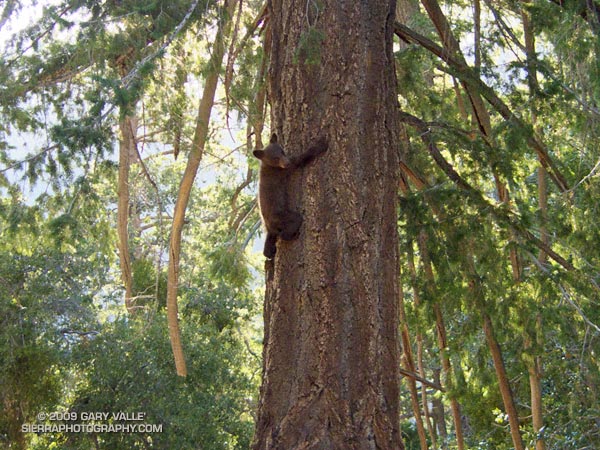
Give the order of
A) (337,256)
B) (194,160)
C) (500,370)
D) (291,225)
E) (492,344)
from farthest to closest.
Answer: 1. (500,370)
2. (492,344)
3. (194,160)
4. (291,225)
5. (337,256)

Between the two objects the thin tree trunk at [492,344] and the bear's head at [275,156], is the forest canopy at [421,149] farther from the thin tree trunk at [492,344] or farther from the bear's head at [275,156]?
the bear's head at [275,156]

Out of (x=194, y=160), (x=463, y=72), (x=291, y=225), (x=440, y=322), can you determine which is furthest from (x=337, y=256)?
(x=440, y=322)

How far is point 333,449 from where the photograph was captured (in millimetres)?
3422

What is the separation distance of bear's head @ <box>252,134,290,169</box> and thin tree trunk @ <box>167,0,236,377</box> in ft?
3.19

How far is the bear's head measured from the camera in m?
3.97

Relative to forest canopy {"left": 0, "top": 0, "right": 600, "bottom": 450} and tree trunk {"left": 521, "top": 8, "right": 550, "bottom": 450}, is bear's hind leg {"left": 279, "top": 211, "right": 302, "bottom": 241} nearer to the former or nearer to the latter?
forest canopy {"left": 0, "top": 0, "right": 600, "bottom": 450}

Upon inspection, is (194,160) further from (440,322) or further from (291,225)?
(440,322)

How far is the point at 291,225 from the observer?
3836 millimetres

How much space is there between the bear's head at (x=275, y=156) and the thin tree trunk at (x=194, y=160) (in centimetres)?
97

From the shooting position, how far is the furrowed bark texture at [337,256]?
3527 millimetres

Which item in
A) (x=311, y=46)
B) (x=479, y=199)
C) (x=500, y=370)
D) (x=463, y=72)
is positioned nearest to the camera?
(x=311, y=46)

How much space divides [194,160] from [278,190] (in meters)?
1.55

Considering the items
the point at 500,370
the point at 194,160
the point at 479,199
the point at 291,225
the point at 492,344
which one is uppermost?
the point at 194,160

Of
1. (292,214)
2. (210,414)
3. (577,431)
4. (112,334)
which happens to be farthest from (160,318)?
(292,214)
